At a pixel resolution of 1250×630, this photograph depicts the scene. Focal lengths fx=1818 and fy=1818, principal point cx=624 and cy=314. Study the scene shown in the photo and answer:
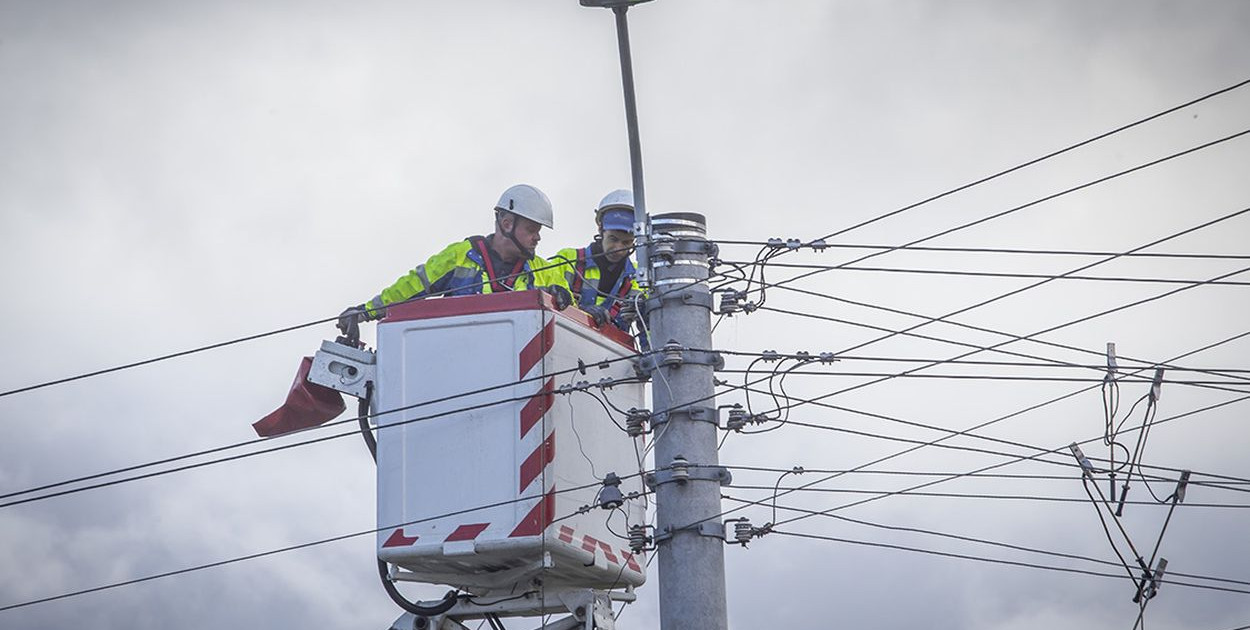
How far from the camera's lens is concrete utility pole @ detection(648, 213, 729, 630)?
9.22 m

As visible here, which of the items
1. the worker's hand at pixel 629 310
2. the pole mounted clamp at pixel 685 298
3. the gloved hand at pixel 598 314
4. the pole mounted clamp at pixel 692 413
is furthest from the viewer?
the gloved hand at pixel 598 314

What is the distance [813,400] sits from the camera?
33.9ft

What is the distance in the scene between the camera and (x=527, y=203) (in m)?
12.3

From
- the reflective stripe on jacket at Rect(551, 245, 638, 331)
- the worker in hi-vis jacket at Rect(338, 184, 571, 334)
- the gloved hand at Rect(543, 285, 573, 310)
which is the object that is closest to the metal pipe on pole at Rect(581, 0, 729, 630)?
the gloved hand at Rect(543, 285, 573, 310)

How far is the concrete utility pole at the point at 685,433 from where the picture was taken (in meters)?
9.22

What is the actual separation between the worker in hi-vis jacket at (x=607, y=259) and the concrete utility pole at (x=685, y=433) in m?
2.44

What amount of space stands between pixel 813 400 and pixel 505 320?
1.81 meters

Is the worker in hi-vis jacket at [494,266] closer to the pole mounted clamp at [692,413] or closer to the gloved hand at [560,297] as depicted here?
the gloved hand at [560,297]

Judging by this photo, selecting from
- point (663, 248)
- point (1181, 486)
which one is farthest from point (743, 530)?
point (1181, 486)

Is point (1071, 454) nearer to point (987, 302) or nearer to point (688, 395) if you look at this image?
point (987, 302)

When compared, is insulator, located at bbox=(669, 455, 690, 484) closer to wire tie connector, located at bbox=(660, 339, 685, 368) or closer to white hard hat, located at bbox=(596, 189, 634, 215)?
wire tie connector, located at bbox=(660, 339, 685, 368)

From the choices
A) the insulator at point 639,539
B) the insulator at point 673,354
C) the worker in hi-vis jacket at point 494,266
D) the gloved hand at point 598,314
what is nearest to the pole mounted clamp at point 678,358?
the insulator at point 673,354

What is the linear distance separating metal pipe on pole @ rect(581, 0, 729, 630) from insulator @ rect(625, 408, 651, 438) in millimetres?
112

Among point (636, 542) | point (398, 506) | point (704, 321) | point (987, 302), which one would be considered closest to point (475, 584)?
point (398, 506)
